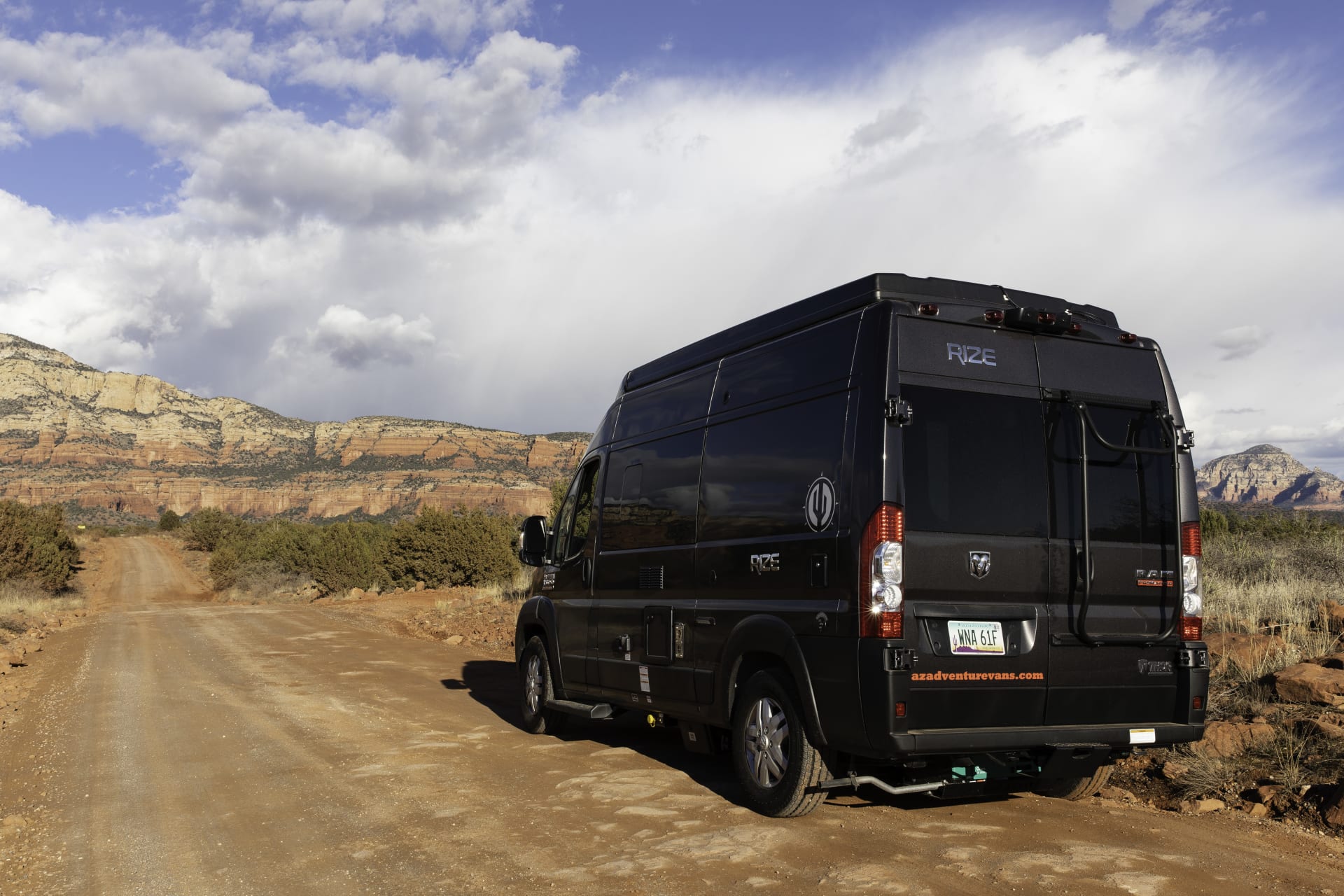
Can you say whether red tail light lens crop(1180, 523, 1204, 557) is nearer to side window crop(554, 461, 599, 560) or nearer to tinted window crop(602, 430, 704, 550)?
tinted window crop(602, 430, 704, 550)

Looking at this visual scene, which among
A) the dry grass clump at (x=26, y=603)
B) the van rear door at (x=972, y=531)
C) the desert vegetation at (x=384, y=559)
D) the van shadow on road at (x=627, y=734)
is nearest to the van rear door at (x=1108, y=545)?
the van rear door at (x=972, y=531)

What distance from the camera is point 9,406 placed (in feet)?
429

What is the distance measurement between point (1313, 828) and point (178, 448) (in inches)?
5775

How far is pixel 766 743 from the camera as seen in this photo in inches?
258

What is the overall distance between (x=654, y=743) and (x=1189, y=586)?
16.4 ft

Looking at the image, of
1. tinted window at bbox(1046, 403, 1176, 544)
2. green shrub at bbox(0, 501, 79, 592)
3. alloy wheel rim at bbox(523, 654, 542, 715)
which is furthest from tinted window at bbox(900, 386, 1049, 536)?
green shrub at bbox(0, 501, 79, 592)

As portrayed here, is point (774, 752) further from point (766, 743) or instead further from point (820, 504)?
point (820, 504)

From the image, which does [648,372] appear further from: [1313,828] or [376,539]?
[376,539]

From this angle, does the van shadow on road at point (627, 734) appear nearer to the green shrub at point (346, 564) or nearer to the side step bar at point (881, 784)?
the side step bar at point (881, 784)

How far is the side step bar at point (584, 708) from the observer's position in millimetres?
8805

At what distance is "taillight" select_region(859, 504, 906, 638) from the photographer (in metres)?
5.53

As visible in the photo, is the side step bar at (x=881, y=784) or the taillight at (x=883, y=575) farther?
the side step bar at (x=881, y=784)

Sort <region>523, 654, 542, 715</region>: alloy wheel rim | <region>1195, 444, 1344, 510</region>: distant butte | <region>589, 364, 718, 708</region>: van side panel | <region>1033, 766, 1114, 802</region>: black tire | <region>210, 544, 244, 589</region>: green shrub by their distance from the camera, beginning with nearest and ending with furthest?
1. <region>1033, 766, 1114, 802</region>: black tire
2. <region>589, 364, 718, 708</region>: van side panel
3. <region>523, 654, 542, 715</region>: alloy wheel rim
4. <region>210, 544, 244, 589</region>: green shrub
5. <region>1195, 444, 1344, 510</region>: distant butte

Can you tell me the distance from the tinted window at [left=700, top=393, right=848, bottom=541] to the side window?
2373 mm
